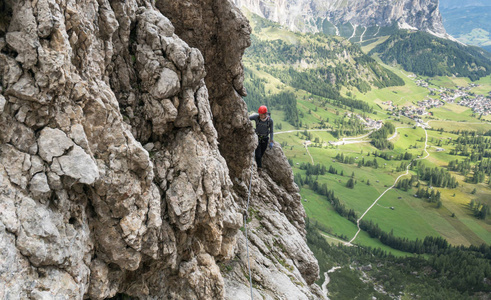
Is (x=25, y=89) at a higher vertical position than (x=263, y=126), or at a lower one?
higher

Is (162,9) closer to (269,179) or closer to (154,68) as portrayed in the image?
(154,68)

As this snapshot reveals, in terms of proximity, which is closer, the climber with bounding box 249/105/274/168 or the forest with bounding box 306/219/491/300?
A: the climber with bounding box 249/105/274/168

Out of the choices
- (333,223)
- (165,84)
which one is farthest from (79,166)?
(333,223)

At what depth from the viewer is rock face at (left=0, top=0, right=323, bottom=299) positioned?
7.59 meters

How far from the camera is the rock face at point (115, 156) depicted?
24.9 feet

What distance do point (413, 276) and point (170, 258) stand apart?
14968 cm

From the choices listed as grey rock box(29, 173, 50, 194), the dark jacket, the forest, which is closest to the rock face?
grey rock box(29, 173, 50, 194)

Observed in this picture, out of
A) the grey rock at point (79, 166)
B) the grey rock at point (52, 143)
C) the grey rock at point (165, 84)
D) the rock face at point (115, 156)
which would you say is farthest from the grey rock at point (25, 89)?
the grey rock at point (165, 84)

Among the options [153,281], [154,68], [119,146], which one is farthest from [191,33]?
[153,281]

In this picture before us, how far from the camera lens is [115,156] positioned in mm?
9797

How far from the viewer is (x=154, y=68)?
1205 centimetres

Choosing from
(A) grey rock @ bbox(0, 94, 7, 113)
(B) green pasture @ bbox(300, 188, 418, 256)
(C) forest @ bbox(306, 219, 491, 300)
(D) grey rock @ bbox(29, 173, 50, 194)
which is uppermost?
(A) grey rock @ bbox(0, 94, 7, 113)

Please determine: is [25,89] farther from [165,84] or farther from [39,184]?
[165,84]

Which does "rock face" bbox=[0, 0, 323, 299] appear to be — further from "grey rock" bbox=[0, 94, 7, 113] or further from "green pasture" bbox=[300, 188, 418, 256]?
"green pasture" bbox=[300, 188, 418, 256]
